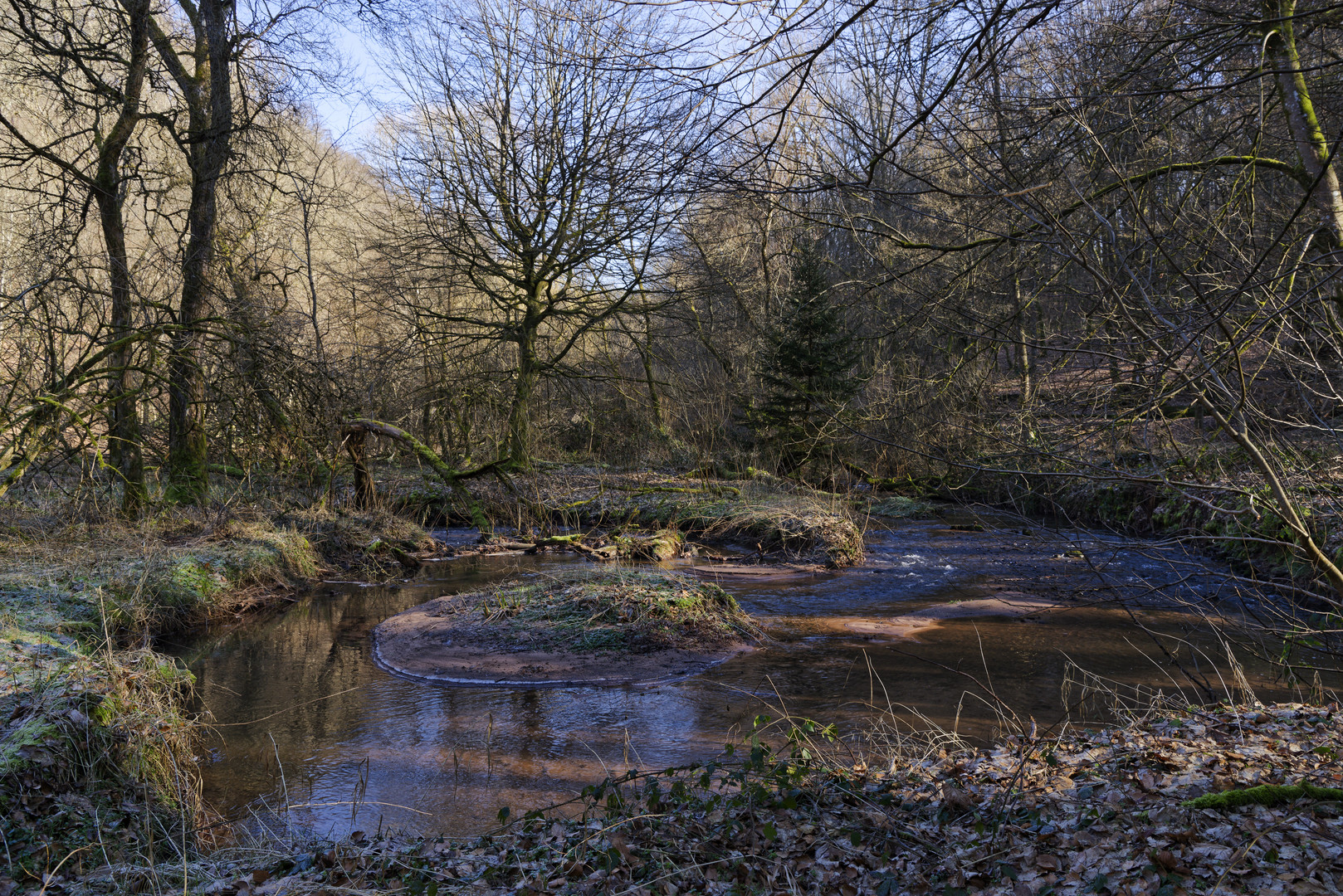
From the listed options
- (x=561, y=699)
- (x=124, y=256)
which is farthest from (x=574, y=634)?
(x=124, y=256)

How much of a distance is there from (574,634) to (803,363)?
35.5ft

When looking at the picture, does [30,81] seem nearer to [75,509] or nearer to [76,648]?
[75,509]

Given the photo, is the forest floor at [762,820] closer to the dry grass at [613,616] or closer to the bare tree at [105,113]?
the dry grass at [613,616]

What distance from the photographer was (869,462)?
1981 cm

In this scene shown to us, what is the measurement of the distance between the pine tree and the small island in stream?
8.59 meters

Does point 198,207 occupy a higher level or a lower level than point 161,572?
higher

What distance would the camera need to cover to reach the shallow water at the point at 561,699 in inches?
203

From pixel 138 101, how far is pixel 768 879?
12150 millimetres

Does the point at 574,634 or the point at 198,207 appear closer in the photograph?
the point at 574,634

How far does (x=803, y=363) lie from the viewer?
58.2 ft

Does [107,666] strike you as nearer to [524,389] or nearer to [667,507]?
[667,507]

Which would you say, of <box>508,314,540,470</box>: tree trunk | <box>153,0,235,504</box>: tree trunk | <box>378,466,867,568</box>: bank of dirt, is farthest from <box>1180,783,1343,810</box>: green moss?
<box>508,314,540,470</box>: tree trunk

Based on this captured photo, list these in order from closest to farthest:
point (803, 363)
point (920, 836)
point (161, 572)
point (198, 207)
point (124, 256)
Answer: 1. point (920, 836)
2. point (161, 572)
3. point (124, 256)
4. point (198, 207)
5. point (803, 363)

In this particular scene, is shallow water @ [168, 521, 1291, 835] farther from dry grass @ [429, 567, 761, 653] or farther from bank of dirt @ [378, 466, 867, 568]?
bank of dirt @ [378, 466, 867, 568]
